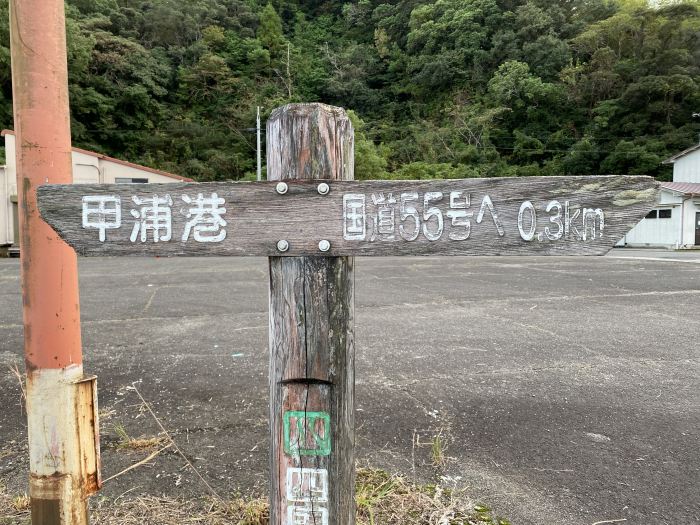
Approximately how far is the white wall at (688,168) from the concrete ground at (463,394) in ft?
74.5

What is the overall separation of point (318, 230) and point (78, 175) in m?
22.1

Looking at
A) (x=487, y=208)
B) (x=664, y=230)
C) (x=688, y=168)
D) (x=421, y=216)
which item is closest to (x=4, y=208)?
(x=421, y=216)

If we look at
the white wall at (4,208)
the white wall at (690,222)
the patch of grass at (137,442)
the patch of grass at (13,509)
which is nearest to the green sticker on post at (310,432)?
the patch of grass at (13,509)

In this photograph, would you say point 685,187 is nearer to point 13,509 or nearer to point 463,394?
→ point 463,394

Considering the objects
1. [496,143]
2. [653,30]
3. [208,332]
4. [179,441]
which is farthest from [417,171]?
[179,441]

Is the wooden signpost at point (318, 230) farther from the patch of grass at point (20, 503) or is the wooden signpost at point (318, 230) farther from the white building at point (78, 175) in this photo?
the white building at point (78, 175)

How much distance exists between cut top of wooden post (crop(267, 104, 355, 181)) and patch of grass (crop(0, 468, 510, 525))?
1.45 m

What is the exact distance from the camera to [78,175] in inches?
798

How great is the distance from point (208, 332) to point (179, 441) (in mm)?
2764

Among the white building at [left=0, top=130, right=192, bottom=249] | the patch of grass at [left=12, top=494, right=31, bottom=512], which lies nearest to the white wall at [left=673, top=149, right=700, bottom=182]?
the white building at [left=0, top=130, right=192, bottom=249]

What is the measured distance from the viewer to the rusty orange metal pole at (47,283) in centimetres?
164

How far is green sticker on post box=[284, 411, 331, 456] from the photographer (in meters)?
1.50

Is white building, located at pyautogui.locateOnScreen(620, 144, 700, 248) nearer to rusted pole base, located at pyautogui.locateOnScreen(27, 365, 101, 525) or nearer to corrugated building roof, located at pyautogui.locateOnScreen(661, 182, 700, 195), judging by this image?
corrugated building roof, located at pyautogui.locateOnScreen(661, 182, 700, 195)

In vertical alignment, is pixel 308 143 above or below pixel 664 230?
above
